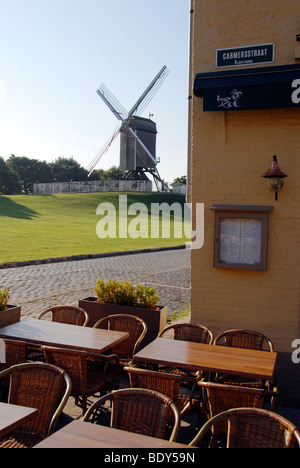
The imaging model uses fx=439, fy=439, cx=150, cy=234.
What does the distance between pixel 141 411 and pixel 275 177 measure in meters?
3.49

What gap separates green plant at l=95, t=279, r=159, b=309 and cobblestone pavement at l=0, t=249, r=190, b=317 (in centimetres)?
318

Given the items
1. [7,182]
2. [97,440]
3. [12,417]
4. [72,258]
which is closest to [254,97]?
[97,440]

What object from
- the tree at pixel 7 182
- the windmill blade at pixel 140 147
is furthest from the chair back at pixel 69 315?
the tree at pixel 7 182

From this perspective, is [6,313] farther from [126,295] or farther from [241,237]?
[241,237]

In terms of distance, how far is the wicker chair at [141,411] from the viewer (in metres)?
3.45

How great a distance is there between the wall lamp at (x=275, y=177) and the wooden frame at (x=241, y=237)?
288mm

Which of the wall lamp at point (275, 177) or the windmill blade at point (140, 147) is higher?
the windmill blade at point (140, 147)

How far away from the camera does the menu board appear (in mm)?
6062

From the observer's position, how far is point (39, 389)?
3.91 m

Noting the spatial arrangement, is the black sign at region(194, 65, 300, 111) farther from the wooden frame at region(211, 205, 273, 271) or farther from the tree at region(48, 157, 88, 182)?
the tree at region(48, 157, 88, 182)

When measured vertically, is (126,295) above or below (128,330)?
above

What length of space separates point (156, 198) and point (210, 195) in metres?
47.6

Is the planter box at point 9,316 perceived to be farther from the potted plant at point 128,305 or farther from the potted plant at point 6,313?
the potted plant at point 128,305
